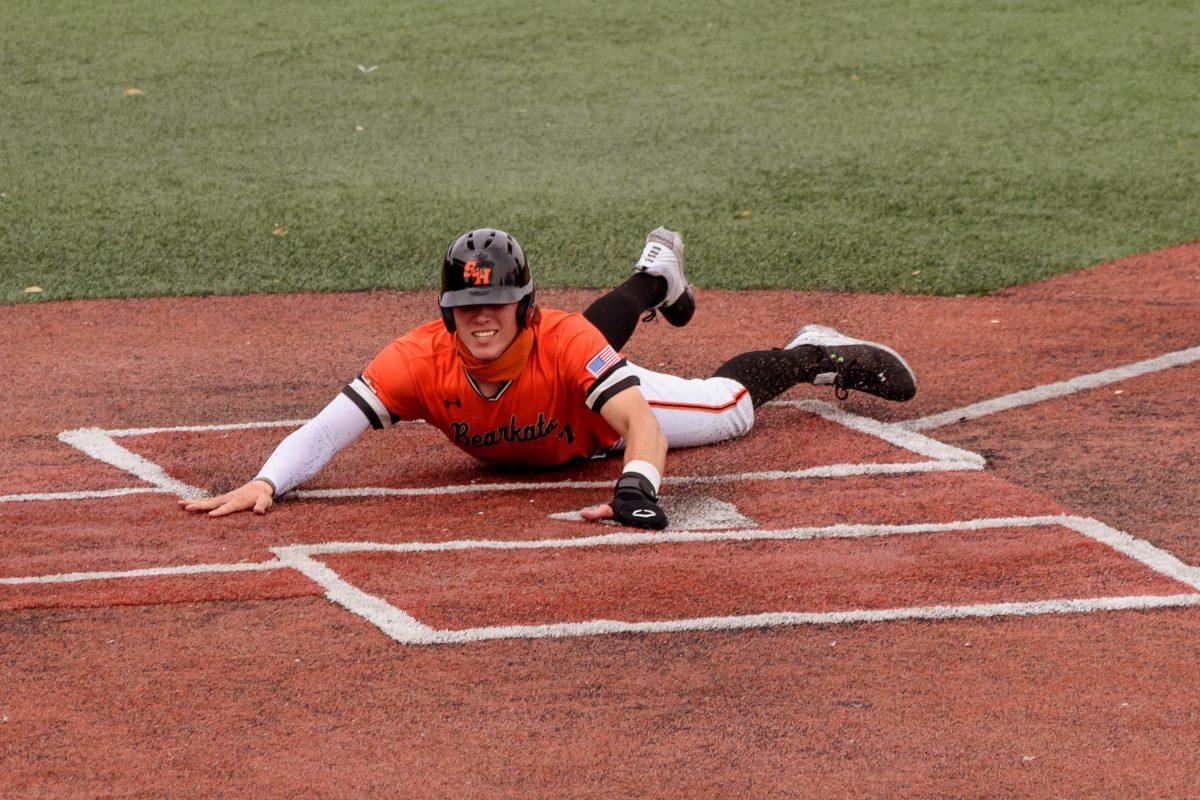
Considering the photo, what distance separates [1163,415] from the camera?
6223 millimetres

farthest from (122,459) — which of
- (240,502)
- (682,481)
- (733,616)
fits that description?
(733,616)

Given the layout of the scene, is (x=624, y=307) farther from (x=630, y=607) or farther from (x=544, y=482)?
(x=630, y=607)

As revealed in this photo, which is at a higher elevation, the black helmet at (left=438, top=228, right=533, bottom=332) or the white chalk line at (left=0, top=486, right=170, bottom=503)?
the black helmet at (left=438, top=228, right=533, bottom=332)

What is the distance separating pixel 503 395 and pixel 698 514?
2.47 feet

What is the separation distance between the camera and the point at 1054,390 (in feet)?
21.6

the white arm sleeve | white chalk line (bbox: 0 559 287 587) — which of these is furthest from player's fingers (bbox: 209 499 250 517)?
white chalk line (bbox: 0 559 287 587)

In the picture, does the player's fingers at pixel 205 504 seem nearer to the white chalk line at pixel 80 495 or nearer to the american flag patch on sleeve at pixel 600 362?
the white chalk line at pixel 80 495

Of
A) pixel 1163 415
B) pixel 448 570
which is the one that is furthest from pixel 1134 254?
pixel 448 570

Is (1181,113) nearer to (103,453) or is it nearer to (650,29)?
(650,29)

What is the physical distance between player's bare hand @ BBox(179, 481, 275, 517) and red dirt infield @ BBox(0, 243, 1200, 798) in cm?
6

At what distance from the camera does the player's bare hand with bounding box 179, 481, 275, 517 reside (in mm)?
5203

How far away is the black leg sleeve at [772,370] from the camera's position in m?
6.16

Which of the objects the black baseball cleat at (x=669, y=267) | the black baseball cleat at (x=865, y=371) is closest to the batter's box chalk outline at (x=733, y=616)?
the black baseball cleat at (x=865, y=371)

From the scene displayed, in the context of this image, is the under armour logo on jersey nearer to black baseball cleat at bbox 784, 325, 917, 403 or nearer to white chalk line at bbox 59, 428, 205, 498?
white chalk line at bbox 59, 428, 205, 498
